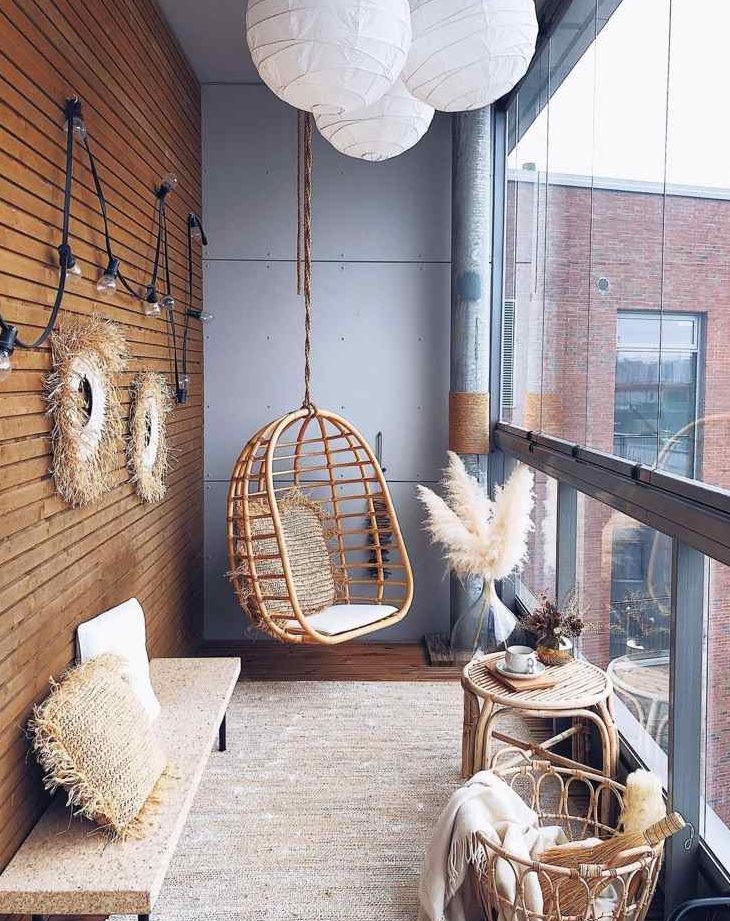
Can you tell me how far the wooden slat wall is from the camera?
210 centimetres

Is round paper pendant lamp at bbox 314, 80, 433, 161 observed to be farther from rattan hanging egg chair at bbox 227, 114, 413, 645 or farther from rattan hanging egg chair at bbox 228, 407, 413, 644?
rattan hanging egg chair at bbox 228, 407, 413, 644

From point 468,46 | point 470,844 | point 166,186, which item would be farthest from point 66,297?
point 470,844

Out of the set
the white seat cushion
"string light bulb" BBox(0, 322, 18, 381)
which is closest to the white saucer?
the white seat cushion

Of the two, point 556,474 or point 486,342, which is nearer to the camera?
point 556,474

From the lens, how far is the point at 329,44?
1610mm

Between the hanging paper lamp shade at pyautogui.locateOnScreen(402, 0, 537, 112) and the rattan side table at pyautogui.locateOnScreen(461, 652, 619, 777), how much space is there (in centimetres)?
170

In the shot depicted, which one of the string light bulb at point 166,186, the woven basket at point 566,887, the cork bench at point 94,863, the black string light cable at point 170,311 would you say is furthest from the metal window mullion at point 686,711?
the string light bulb at point 166,186

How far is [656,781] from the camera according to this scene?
203cm

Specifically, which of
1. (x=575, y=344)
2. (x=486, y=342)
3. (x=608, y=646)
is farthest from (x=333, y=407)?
(x=608, y=646)

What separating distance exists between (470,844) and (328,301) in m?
3.32

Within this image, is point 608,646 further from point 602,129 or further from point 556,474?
point 602,129

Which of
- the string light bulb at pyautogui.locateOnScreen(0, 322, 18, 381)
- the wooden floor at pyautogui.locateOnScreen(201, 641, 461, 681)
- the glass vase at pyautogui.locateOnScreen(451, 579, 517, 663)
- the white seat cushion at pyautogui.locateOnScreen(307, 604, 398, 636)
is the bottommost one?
the wooden floor at pyautogui.locateOnScreen(201, 641, 461, 681)

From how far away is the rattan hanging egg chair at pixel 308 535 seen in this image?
3.52 meters

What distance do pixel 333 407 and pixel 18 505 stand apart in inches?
110
